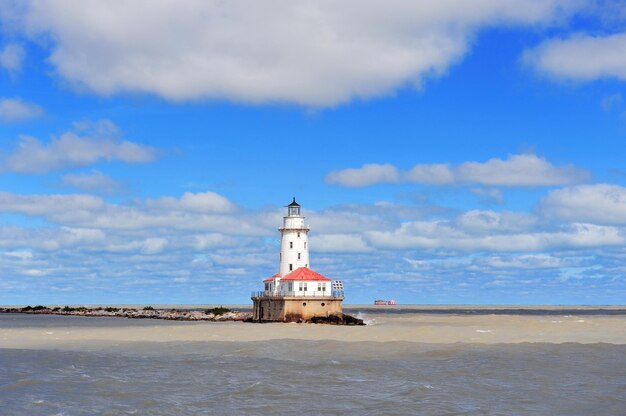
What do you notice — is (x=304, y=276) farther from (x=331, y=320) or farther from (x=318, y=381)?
(x=318, y=381)

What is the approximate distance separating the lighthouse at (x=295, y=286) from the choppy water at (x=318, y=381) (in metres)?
32.3

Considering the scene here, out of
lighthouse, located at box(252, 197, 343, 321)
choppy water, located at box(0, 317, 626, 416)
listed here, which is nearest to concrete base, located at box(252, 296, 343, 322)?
lighthouse, located at box(252, 197, 343, 321)

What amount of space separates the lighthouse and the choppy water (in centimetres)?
3230

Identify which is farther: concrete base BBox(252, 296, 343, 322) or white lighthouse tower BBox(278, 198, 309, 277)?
white lighthouse tower BBox(278, 198, 309, 277)

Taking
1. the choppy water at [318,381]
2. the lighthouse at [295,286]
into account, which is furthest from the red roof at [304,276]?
the choppy water at [318,381]

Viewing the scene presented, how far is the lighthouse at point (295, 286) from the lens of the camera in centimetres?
7650

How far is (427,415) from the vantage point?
72.8ft

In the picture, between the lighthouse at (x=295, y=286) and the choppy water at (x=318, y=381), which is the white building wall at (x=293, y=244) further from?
the choppy water at (x=318, y=381)

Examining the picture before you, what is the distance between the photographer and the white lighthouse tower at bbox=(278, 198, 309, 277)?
8012cm

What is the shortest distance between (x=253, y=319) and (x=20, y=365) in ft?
171

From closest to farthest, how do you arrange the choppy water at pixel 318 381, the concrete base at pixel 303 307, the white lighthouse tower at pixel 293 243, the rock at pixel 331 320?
the choppy water at pixel 318 381, the rock at pixel 331 320, the concrete base at pixel 303 307, the white lighthouse tower at pixel 293 243

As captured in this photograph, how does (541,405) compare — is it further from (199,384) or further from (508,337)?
(508,337)

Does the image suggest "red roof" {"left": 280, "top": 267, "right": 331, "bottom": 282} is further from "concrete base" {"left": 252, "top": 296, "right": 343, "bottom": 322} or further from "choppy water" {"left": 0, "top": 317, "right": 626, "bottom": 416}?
"choppy water" {"left": 0, "top": 317, "right": 626, "bottom": 416}

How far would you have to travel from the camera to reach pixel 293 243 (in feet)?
264
